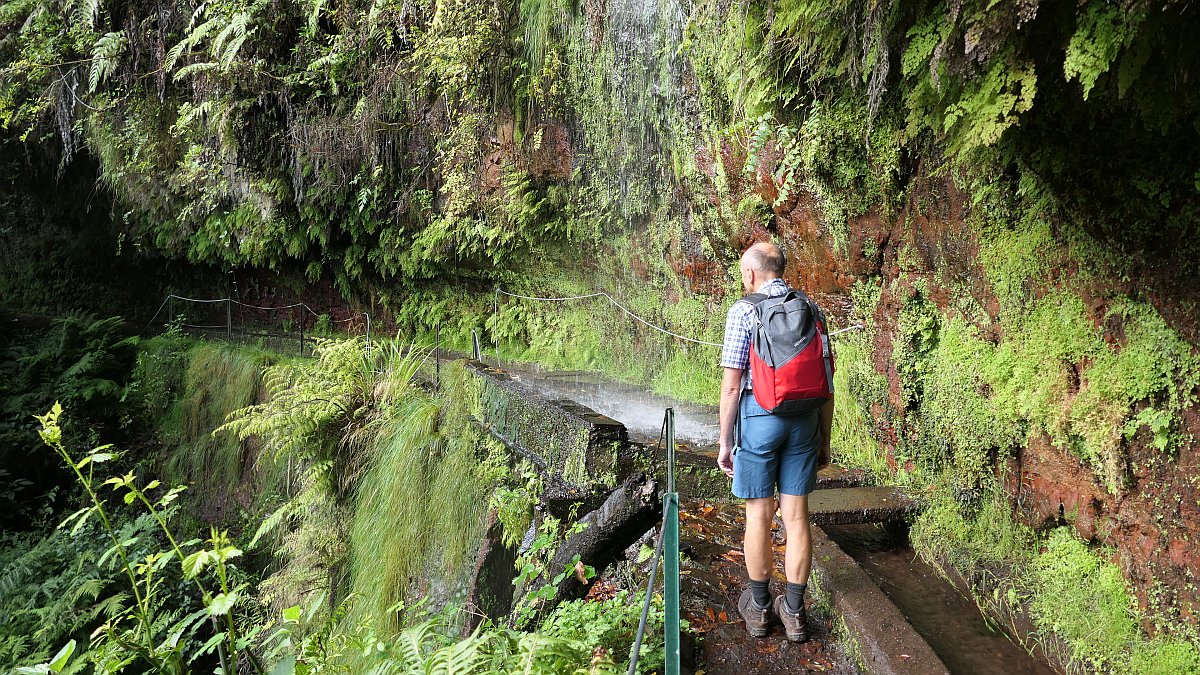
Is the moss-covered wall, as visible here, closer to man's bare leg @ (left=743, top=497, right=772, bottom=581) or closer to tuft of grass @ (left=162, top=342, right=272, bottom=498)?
man's bare leg @ (left=743, top=497, right=772, bottom=581)

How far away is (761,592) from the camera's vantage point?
3.22 meters

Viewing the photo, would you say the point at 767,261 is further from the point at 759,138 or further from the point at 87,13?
the point at 87,13

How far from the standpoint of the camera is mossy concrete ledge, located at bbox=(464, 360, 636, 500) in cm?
440

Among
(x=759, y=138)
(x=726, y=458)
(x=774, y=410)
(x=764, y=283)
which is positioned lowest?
(x=726, y=458)

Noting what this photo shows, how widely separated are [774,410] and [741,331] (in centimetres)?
37

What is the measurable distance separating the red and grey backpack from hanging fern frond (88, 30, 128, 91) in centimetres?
1348

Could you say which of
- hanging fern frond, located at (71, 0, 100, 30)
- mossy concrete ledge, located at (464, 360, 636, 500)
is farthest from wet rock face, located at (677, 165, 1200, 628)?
hanging fern frond, located at (71, 0, 100, 30)

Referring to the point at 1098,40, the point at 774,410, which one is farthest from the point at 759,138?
the point at 1098,40

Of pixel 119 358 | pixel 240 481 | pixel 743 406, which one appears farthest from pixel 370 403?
pixel 119 358

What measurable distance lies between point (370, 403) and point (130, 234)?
13.3m

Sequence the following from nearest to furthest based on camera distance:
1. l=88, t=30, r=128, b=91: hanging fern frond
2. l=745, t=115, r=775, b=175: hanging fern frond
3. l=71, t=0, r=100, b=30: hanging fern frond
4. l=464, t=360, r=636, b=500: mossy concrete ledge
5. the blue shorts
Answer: the blue shorts < l=464, t=360, r=636, b=500: mossy concrete ledge < l=745, t=115, r=775, b=175: hanging fern frond < l=71, t=0, r=100, b=30: hanging fern frond < l=88, t=30, r=128, b=91: hanging fern frond

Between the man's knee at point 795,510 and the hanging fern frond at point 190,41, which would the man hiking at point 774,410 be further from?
the hanging fern frond at point 190,41

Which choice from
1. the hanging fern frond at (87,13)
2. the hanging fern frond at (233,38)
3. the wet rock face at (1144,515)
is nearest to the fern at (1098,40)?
the wet rock face at (1144,515)

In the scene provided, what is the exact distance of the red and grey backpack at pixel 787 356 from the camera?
2.89 meters
